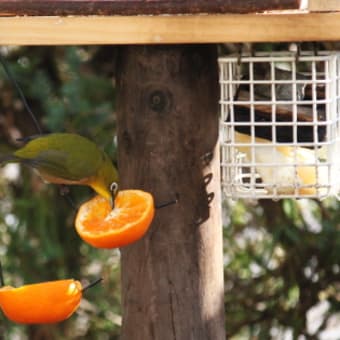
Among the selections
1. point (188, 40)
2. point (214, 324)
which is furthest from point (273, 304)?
point (188, 40)

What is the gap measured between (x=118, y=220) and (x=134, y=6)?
393 mm

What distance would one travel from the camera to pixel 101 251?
375cm

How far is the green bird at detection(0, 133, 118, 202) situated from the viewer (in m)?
2.09

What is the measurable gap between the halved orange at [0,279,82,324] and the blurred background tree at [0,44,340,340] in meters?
1.26

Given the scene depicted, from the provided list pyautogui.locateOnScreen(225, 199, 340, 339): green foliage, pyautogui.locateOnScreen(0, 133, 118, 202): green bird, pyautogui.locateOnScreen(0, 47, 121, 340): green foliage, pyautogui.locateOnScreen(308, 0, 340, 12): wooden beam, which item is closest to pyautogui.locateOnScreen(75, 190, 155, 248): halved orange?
pyautogui.locateOnScreen(0, 133, 118, 202): green bird

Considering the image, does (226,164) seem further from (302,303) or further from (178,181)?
(302,303)

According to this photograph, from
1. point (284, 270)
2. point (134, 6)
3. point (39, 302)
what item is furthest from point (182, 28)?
point (284, 270)

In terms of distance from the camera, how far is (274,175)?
2.15 m

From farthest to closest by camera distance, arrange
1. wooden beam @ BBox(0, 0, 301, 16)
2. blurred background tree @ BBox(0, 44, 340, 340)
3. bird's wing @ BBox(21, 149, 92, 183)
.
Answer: blurred background tree @ BBox(0, 44, 340, 340) < bird's wing @ BBox(21, 149, 92, 183) < wooden beam @ BBox(0, 0, 301, 16)

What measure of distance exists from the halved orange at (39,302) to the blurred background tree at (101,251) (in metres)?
1.26

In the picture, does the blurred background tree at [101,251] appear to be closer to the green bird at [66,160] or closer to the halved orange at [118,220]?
the green bird at [66,160]

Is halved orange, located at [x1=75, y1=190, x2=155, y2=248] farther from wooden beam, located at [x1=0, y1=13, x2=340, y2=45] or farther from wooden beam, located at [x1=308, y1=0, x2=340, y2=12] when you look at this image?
wooden beam, located at [x1=308, y1=0, x2=340, y2=12]

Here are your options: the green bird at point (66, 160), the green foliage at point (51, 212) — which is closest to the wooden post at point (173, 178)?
the green bird at point (66, 160)

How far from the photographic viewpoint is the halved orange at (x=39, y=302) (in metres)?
1.95
